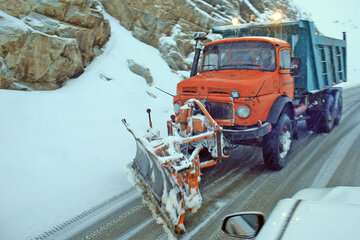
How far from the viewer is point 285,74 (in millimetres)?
7129

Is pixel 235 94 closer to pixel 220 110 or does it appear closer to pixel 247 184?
pixel 220 110

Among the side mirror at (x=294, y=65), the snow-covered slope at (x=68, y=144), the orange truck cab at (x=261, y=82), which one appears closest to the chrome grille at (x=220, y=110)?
the orange truck cab at (x=261, y=82)

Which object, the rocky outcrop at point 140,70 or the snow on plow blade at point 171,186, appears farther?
the rocky outcrop at point 140,70

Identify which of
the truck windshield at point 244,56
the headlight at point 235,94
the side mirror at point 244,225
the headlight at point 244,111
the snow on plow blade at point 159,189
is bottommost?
the snow on plow blade at point 159,189

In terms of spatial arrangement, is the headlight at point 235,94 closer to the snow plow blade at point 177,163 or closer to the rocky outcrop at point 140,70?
the snow plow blade at point 177,163

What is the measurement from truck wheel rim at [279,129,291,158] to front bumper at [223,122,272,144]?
29.4 inches

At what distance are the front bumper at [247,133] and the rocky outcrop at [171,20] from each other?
31.8 ft

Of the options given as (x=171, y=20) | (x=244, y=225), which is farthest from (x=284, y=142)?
(x=171, y=20)

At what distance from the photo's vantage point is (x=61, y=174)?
20.1 feet

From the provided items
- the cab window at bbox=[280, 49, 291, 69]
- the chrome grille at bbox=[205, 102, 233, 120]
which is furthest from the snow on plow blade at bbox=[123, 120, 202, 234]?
the cab window at bbox=[280, 49, 291, 69]

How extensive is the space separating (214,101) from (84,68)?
6226mm

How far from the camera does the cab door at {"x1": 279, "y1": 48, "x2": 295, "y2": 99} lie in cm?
700

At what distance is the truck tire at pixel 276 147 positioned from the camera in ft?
21.1

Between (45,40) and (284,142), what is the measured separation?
6580mm
